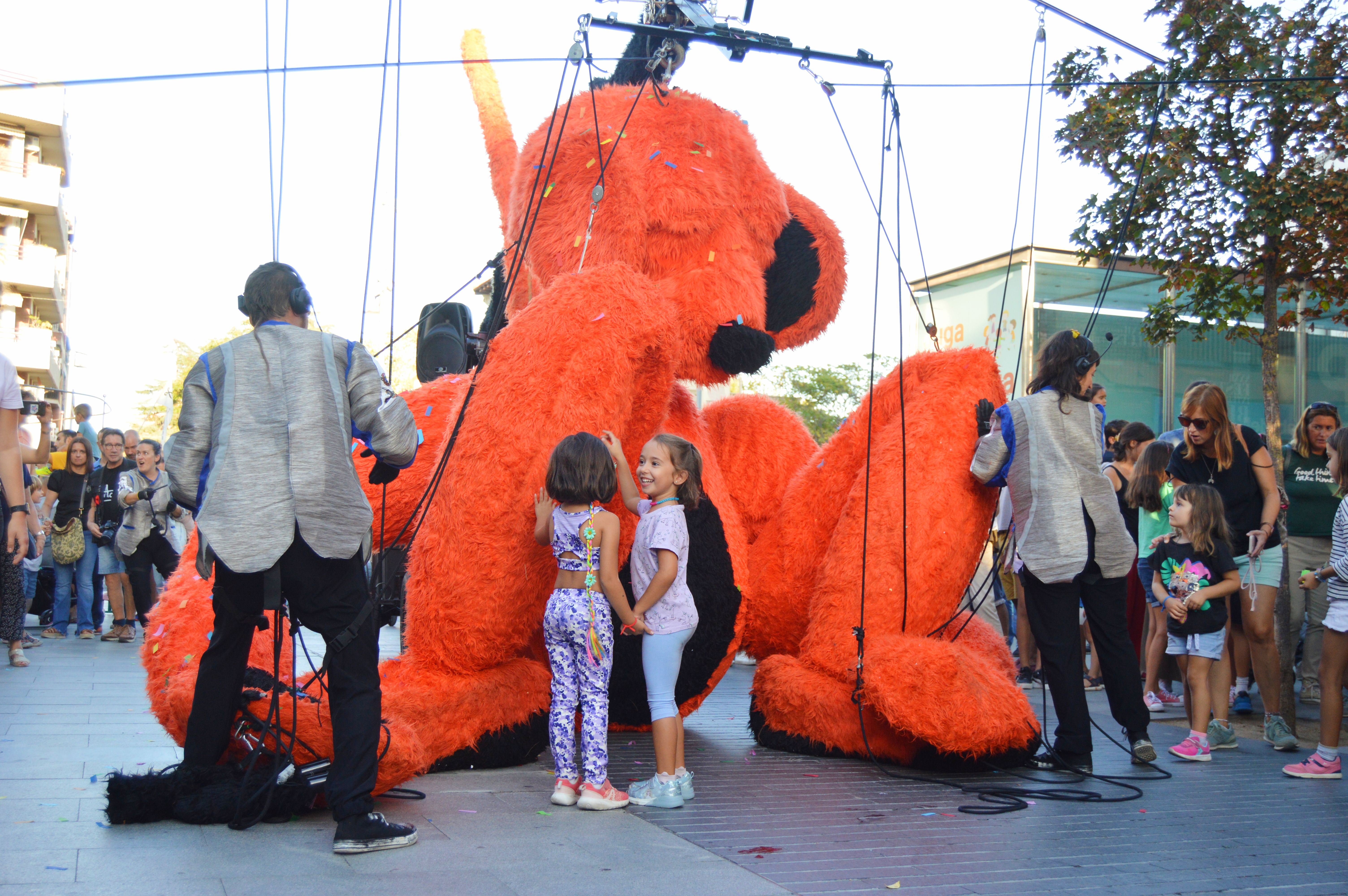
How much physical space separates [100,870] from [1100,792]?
3089 mm

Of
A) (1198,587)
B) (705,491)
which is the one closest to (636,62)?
(705,491)

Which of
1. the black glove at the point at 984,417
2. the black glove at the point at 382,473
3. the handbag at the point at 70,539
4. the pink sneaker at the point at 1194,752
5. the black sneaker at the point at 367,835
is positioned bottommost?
the pink sneaker at the point at 1194,752

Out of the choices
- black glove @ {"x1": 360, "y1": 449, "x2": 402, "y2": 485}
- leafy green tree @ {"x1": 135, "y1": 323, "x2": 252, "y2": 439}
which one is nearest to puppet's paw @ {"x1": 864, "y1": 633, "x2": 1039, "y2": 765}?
black glove @ {"x1": 360, "y1": 449, "x2": 402, "y2": 485}

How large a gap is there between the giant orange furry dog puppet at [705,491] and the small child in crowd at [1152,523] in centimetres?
159

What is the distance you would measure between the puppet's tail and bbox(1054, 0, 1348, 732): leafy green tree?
3.14m

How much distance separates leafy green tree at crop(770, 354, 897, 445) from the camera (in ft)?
68.5

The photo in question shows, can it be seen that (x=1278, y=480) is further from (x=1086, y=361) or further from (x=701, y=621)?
(x=701, y=621)

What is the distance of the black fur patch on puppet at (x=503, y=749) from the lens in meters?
3.72

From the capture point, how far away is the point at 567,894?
2459 millimetres

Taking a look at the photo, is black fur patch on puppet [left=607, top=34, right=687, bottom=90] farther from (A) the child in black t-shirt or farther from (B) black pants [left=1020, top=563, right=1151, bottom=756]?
(A) the child in black t-shirt

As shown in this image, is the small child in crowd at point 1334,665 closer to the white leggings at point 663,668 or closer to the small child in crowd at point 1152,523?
the small child in crowd at point 1152,523

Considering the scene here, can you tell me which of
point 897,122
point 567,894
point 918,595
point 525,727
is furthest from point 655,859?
point 897,122

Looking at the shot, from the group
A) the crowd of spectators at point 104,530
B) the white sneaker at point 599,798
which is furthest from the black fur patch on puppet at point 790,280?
the crowd of spectators at point 104,530

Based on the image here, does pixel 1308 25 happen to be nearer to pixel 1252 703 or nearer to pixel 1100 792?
pixel 1252 703
